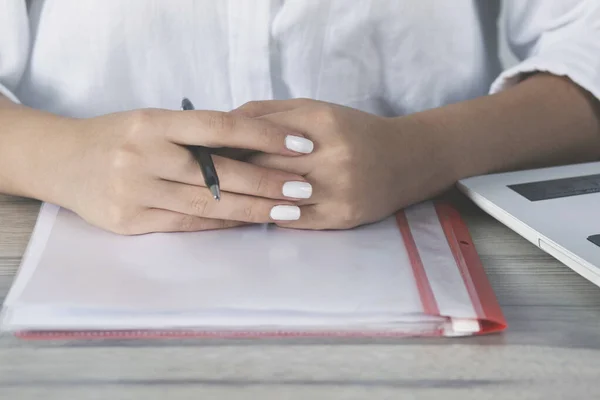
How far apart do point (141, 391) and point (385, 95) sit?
658mm

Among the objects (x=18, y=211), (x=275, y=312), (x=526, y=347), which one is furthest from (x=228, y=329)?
(x=18, y=211)

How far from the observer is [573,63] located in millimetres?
874

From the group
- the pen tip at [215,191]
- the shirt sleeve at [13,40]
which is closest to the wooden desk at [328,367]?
the pen tip at [215,191]

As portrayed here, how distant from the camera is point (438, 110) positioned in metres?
0.82

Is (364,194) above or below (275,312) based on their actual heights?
above

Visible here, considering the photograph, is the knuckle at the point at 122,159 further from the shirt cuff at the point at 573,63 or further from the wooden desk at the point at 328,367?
the shirt cuff at the point at 573,63

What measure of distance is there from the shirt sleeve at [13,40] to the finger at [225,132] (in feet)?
1.15

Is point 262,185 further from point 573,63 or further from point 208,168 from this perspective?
point 573,63

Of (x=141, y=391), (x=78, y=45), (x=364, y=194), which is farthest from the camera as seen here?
(x=78, y=45)

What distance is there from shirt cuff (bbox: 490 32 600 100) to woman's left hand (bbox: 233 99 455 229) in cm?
23

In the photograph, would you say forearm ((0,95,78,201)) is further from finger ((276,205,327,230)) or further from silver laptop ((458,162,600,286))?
silver laptop ((458,162,600,286))

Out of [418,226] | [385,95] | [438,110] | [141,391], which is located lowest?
[141,391]

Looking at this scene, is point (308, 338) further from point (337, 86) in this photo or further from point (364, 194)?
point (337, 86)

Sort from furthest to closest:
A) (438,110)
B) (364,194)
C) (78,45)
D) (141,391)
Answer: (78,45)
(438,110)
(364,194)
(141,391)
